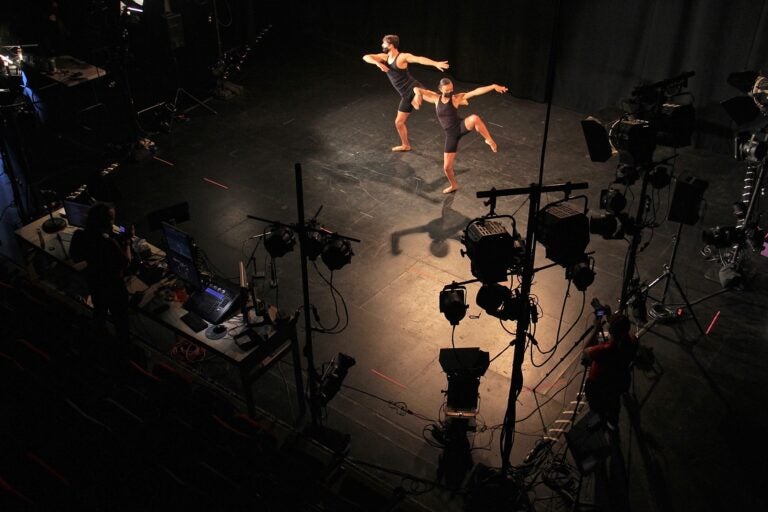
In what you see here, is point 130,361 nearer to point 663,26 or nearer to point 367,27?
point 663,26

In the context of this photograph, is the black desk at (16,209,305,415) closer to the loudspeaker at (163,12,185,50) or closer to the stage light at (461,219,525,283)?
the stage light at (461,219,525,283)

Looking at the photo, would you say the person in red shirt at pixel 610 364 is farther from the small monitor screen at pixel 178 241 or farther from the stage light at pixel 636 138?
the small monitor screen at pixel 178 241

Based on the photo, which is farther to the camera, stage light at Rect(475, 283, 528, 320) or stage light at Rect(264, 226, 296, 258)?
stage light at Rect(264, 226, 296, 258)

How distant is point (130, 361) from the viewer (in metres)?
5.87

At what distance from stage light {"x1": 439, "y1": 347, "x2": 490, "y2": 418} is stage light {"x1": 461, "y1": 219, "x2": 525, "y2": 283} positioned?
1189 mm

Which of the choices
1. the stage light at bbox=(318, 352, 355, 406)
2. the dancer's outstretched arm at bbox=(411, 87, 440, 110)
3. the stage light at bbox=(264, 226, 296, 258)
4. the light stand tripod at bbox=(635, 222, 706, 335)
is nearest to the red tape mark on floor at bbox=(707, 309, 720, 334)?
the light stand tripod at bbox=(635, 222, 706, 335)

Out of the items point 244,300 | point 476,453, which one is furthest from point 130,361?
point 476,453

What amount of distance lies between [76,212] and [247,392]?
7.94 feet

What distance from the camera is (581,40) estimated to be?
36.6 ft

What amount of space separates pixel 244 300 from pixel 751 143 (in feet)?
16.2

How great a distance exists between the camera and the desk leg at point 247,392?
5.86 meters

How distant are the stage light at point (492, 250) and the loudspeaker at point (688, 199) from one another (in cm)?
263

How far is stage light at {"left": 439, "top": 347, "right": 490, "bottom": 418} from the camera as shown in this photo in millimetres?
5816

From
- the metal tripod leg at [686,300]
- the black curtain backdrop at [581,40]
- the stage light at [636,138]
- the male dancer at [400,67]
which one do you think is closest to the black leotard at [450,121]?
the male dancer at [400,67]
